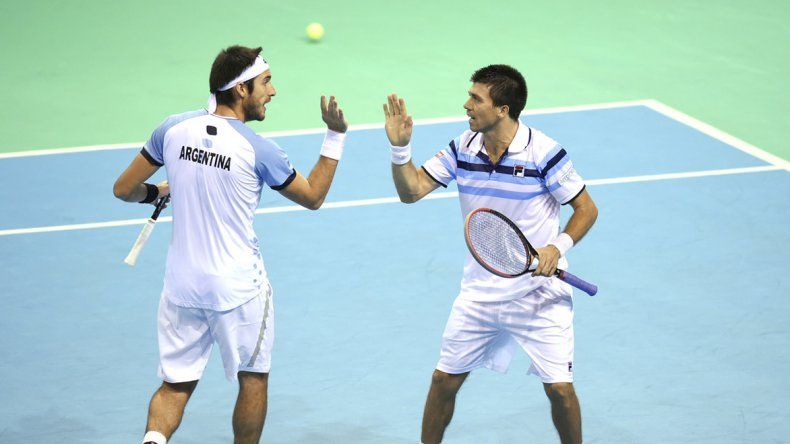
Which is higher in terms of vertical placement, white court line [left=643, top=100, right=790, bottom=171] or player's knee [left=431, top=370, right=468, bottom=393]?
player's knee [left=431, top=370, right=468, bottom=393]

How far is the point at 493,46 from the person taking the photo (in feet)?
49.9

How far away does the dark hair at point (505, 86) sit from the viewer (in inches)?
250

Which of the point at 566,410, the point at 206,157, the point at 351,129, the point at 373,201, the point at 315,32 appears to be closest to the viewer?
the point at 206,157

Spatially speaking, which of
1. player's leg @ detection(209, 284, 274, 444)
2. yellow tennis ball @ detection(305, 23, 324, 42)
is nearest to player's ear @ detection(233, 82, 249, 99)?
player's leg @ detection(209, 284, 274, 444)

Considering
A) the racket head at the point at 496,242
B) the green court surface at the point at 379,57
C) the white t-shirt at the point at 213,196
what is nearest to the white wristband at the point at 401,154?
the racket head at the point at 496,242

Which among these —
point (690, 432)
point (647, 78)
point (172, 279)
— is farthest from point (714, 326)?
point (647, 78)

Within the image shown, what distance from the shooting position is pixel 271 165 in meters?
5.97

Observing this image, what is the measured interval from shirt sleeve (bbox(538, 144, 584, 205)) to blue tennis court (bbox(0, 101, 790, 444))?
1635mm

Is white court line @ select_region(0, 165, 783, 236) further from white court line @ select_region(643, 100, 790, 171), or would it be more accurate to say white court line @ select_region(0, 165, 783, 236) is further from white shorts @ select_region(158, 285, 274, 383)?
white shorts @ select_region(158, 285, 274, 383)

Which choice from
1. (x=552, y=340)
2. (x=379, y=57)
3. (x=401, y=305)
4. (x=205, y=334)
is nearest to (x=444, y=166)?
(x=552, y=340)

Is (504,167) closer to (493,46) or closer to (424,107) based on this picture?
(424,107)

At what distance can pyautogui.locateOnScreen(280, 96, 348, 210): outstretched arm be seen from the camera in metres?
6.12

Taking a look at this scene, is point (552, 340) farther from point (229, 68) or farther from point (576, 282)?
point (229, 68)

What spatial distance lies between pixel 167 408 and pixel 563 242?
6.94ft
